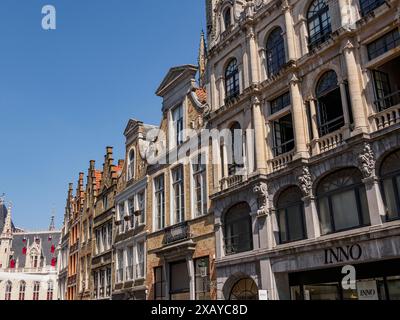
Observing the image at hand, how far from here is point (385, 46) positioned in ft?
48.6

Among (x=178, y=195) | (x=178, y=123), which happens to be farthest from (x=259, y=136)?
(x=178, y=123)

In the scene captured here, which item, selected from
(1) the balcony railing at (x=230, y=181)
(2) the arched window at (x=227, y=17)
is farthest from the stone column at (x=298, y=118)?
(2) the arched window at (x=227, y=17)

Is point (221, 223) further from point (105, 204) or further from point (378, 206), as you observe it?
point (105, 204)

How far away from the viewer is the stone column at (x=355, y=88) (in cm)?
1464

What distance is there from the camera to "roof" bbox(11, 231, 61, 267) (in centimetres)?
8925

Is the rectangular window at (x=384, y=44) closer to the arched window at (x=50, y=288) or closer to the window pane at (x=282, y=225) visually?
the window pane at (x=282, y=225)

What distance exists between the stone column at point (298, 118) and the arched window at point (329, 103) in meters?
0.68

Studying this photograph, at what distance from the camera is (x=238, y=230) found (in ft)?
64.6

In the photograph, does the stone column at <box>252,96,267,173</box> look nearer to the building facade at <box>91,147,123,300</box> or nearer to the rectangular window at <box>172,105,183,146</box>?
the rectangular window at <box>172,105,183,146</box>

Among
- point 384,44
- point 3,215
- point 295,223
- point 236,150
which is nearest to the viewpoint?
point 384,44

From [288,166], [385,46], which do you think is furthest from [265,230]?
[385,46]

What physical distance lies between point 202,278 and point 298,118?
9.09 m

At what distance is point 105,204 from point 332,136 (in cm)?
2366

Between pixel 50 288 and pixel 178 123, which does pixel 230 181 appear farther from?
pixel 50 288
